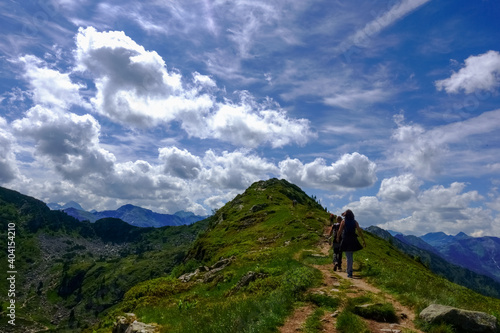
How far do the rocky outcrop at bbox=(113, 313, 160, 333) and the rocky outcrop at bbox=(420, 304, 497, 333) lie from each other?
12021 mm

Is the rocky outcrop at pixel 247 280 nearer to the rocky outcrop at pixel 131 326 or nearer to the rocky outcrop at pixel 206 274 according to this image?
the rocky outcrop at pixel 131 326

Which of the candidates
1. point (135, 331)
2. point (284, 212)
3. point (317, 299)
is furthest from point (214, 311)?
point (284, 212)

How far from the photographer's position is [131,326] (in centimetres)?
1584

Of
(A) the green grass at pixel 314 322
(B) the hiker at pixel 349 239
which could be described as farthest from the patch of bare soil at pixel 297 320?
(B) the hiker at pixel 349 239

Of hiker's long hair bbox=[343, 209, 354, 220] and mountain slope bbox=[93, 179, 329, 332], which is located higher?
hiker's long hair bbox=[343, 209, 354, 220]

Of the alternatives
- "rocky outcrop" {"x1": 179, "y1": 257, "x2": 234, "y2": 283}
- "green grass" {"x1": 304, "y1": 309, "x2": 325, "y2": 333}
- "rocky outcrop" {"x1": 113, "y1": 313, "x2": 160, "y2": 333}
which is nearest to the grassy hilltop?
"green grass" {"x1": 304, "y1": 309, "x2": 325, "y2": 333}

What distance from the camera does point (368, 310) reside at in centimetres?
1300

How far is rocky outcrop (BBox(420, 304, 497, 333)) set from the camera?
10.9 metres

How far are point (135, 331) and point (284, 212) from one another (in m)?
58.9

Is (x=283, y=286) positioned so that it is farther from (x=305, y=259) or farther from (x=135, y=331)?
(x=305, y=259)

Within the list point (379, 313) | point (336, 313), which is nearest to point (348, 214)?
point (379, 313)

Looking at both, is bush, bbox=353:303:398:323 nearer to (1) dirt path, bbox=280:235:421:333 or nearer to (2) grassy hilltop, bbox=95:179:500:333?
(2) grassy hilltop, bbox=95:179:500:333

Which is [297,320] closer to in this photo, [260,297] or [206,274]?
[260,297]

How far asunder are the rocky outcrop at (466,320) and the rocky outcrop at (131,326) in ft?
39.4
